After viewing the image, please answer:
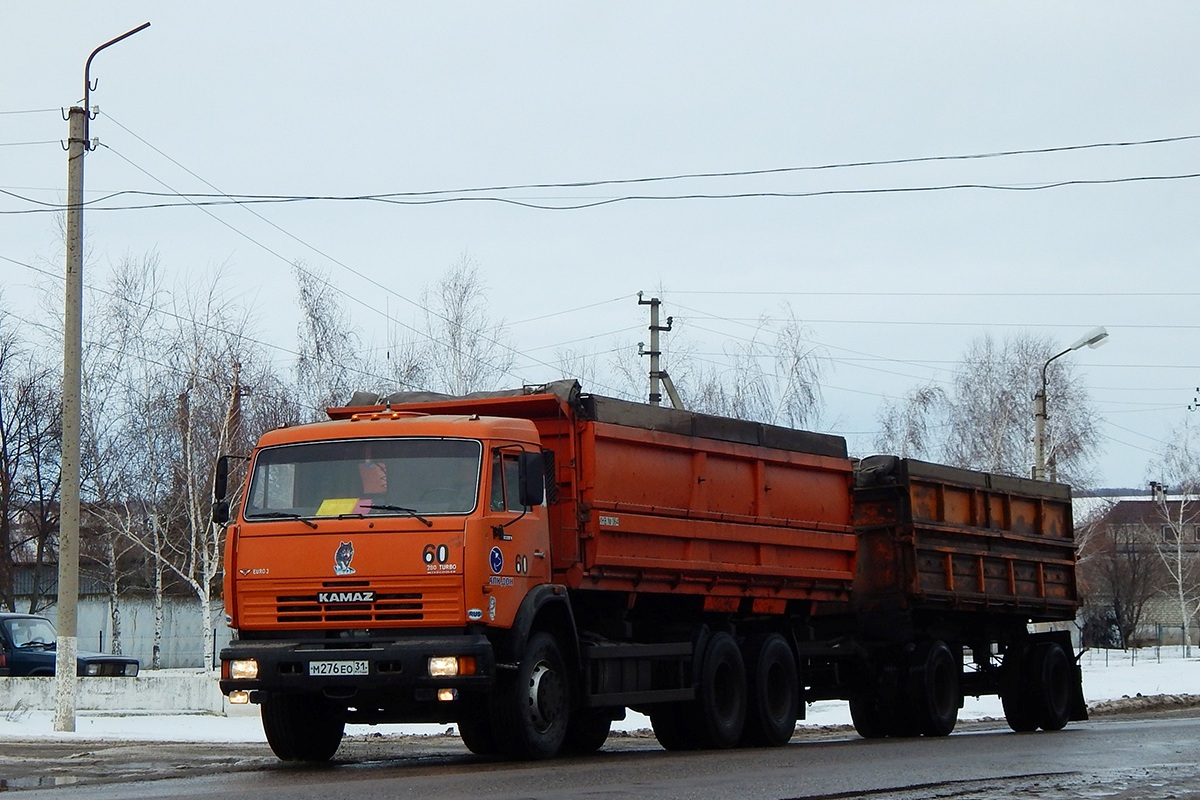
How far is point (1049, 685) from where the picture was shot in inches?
815

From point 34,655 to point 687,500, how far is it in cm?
1666

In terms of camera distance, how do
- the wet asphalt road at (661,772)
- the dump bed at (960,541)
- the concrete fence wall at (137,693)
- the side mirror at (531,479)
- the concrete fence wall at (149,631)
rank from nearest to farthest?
the wet asphalt road at (661,772)
the side mirror at (531,479)
the dump bed at (960,541)
the concrete fence wall at (137,693)
the concrete fence wall at (149,631)

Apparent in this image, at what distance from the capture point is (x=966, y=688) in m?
20.3

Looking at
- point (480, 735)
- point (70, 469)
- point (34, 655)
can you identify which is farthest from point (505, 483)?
point (34, 655)

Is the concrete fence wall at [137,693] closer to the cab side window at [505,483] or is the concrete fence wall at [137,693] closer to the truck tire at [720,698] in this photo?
the truck tire at [720,698]

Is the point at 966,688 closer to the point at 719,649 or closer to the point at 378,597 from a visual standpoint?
the point at 719,649

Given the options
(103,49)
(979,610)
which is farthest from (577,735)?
(103,49)

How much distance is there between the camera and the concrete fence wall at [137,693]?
2309 cm

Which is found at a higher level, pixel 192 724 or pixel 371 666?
pixel 371 666

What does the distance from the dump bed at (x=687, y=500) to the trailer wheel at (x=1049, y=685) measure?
13.7 feet

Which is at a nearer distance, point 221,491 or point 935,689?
point 221,491

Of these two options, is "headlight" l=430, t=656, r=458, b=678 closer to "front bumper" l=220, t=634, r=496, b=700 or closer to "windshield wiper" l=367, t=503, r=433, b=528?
"front bumper" l=220, t=634, r=496, b=700

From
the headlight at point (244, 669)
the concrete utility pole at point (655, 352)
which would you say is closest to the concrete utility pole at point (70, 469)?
the headlight at point (244, 669)

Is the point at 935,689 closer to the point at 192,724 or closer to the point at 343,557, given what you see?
the point at 343,557
